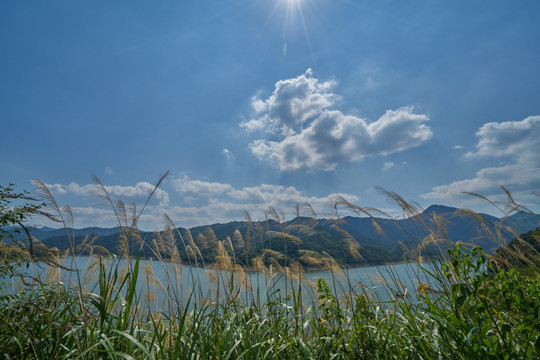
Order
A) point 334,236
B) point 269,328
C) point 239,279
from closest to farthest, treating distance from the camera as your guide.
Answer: point 269,328 → point 239,279 → point 334,236

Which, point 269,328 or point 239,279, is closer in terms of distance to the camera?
point 269,328

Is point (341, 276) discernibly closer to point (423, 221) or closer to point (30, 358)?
point (423, 221)

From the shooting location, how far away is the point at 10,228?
2.12 m

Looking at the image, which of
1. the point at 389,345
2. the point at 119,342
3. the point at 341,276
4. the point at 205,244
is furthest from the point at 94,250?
the point at 389,345

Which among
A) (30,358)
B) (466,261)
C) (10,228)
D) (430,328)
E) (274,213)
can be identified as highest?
(274,213)

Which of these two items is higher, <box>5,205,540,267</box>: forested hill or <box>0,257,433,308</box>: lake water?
<box>5,205,540,267</box>: forested hill

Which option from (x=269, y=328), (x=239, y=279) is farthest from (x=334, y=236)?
(x=269, y=328)

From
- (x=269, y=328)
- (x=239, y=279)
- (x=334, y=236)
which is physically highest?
(x=334, y=236)

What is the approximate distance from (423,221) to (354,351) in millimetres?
2050

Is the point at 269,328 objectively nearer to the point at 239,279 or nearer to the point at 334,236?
the point at 239,279

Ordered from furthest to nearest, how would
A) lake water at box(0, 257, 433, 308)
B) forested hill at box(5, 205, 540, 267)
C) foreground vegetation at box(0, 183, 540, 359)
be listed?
forested hill at box(5, 205, 540, 267), lake water at box(0, 257, 433, 308), foreground vegetation at box(0, 183, 540, 359)

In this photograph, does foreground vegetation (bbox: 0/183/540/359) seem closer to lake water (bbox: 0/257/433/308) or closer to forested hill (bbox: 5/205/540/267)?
lake water (bbox: 0/257/433/308)

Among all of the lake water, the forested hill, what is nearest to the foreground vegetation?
the lake water

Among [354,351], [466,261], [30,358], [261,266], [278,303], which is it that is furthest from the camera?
[261,266]
